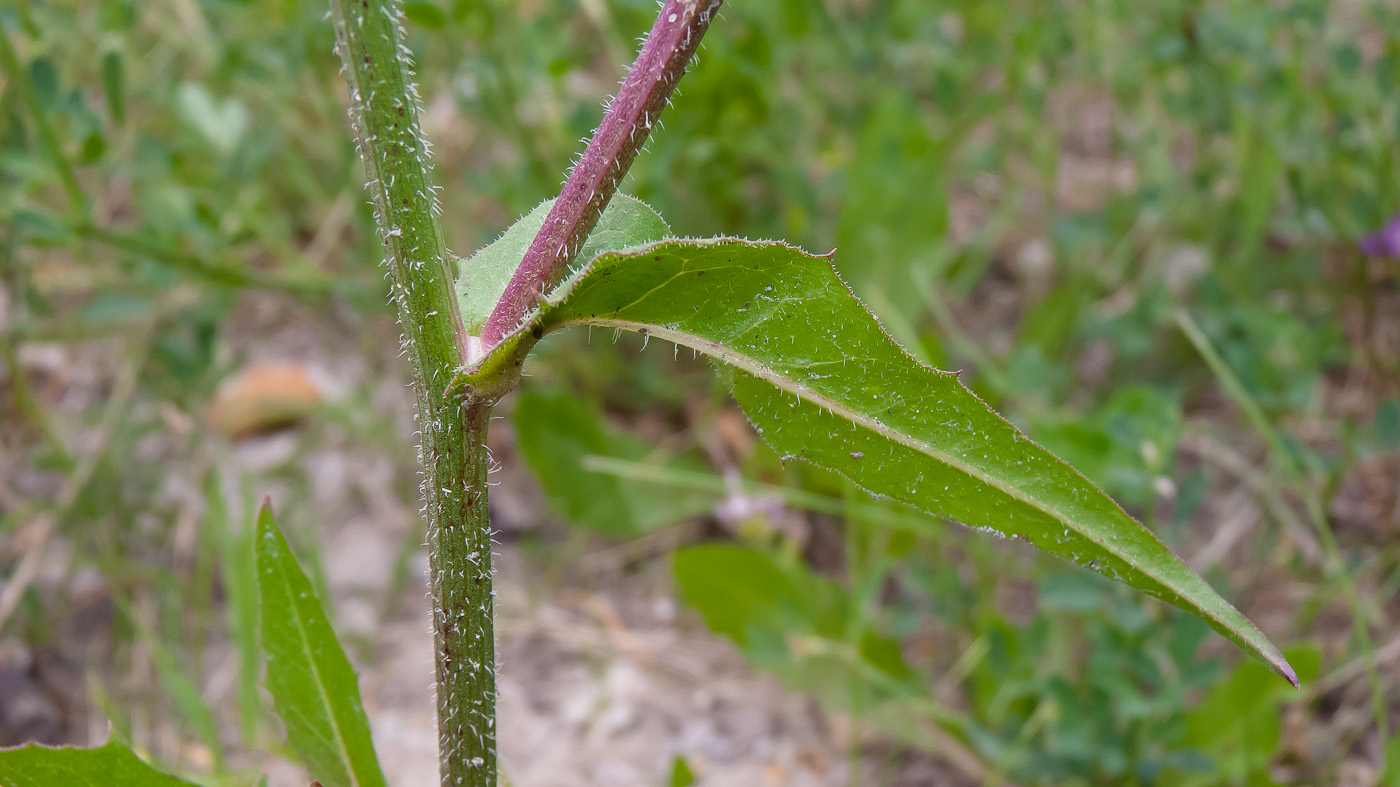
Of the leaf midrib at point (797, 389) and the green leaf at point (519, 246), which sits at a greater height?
the green leaf at point (519, 246)

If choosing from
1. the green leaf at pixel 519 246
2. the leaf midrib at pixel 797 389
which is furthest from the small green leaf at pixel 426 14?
the leaf midrib at pixel 797 389

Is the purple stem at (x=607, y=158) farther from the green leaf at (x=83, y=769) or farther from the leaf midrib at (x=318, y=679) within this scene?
the green leaf at (x=83, y=769)

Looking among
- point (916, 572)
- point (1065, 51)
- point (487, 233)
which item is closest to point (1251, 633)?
point (916, 572)

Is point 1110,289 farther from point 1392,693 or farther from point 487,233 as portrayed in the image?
point 487,233

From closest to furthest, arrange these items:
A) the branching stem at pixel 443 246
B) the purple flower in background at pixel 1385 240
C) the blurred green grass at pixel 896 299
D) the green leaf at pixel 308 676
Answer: the branching stem at pixel 443 246
the green leaf at pixel 308 676
the blurred green grass at pixel 896 299
the purple flower in background at pixel 1385 240

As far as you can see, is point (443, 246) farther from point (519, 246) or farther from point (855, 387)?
point (855, 387)
